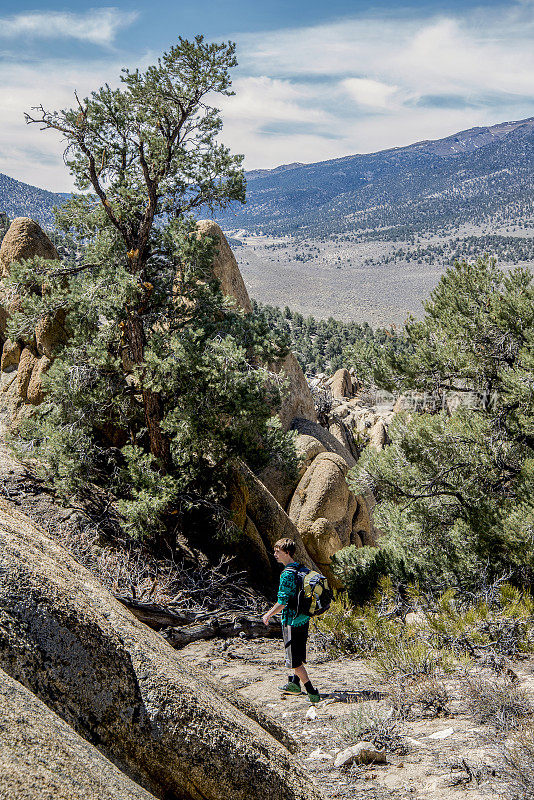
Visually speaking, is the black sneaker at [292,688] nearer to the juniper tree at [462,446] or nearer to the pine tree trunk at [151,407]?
the juniper tree at [462,446]

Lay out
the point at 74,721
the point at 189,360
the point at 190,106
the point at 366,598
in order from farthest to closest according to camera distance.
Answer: the point at 366,598, the point at 190,106, the point at 189,360, the point at 74,721

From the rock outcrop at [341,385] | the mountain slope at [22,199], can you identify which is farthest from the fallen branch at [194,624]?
the mountain slope at [22,199]

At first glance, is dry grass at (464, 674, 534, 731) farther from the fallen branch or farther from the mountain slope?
the mountain slope

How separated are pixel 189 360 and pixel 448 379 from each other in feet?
17.5

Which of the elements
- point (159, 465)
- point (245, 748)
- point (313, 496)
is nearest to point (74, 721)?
point (245, 748)

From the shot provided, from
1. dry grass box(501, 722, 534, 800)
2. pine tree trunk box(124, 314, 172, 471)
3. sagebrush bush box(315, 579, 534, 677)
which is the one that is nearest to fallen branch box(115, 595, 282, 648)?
sagebrush bush box(315, 579, 534, 677)

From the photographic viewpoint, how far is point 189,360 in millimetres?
9242

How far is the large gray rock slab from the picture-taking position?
143 cm

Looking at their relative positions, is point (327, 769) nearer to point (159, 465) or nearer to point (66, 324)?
point (159, 465)

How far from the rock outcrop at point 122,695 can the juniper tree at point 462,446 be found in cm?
817

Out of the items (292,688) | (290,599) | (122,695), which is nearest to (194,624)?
(292,688)

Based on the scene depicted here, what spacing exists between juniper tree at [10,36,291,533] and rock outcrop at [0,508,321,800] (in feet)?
22.9

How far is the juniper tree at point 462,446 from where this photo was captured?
33.0 feet

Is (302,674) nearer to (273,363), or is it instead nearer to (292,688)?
(292,688)
